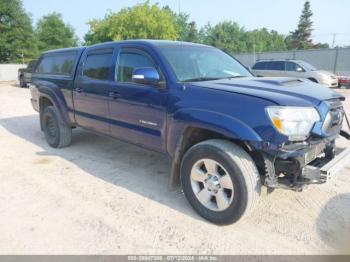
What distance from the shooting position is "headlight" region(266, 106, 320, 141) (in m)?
2.76

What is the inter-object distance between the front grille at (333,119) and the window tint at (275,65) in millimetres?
12627

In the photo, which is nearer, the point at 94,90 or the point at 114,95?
the point at 114,95

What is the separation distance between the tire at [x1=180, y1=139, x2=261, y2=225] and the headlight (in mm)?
466

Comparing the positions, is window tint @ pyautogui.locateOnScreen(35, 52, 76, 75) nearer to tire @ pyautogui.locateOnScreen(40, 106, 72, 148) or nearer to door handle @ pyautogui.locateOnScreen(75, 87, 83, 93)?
door handle @ pyautogui.locateOnScreen(75, 87, 83, 93)

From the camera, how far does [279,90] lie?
123 inches

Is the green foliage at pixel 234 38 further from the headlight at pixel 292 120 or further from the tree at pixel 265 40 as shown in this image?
the headlight at pixel 292 120

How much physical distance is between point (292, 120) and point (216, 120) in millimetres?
693

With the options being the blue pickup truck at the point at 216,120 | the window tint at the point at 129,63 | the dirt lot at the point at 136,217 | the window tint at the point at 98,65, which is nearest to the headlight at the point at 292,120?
the blue pickup truck at the point at 216,120


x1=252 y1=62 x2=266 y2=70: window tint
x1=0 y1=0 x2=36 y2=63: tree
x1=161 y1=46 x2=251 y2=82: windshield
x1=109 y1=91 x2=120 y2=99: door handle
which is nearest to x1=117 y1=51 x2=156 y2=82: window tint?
x1=109 y1=91 x2=120 y2=99: door handle

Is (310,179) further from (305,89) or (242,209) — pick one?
(305,89)

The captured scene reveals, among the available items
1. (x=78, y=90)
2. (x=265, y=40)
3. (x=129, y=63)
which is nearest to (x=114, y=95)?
(x=129, y=63)

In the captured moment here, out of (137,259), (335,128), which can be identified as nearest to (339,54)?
(335,128)

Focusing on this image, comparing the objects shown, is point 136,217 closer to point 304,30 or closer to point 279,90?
Answer: point 279,90

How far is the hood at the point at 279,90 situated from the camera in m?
2.89
